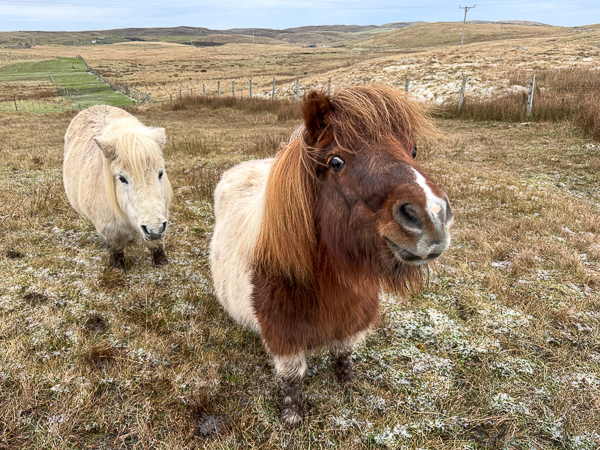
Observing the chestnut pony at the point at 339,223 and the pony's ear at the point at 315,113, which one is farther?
the pony's ear at the point at 315,113

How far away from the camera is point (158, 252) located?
4531 mm

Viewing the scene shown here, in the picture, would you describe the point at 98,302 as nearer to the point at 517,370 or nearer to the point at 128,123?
the point at 128,123

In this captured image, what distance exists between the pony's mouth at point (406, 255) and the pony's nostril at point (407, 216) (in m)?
0.11

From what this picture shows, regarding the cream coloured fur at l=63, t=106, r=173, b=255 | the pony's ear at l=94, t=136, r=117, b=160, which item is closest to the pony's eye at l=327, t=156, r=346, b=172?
the cream coloured fur at l=63, t=106, r=173, b=255

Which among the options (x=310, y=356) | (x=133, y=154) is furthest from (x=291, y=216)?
(x=133, y=154)

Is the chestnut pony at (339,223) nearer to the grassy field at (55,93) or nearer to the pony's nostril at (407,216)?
the pony's nostril at (407,216)

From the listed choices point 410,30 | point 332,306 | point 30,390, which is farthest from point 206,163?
point 410,30

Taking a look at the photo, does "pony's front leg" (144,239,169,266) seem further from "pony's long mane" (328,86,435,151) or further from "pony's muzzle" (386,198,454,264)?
"pony's muzzle" (386,198,454,264)

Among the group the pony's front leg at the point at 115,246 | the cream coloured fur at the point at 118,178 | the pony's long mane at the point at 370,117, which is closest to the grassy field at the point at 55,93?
the cream coloured fur at the point at 118,178

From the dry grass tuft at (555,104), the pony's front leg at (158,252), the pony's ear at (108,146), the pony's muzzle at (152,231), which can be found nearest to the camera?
the pony's muzzle at (152,231)

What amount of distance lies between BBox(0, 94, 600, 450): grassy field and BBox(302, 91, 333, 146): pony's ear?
84.5 inches

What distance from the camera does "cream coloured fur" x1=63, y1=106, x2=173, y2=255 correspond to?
10.9 feet

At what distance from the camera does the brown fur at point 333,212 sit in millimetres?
1488

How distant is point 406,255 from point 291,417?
6.03 feet
